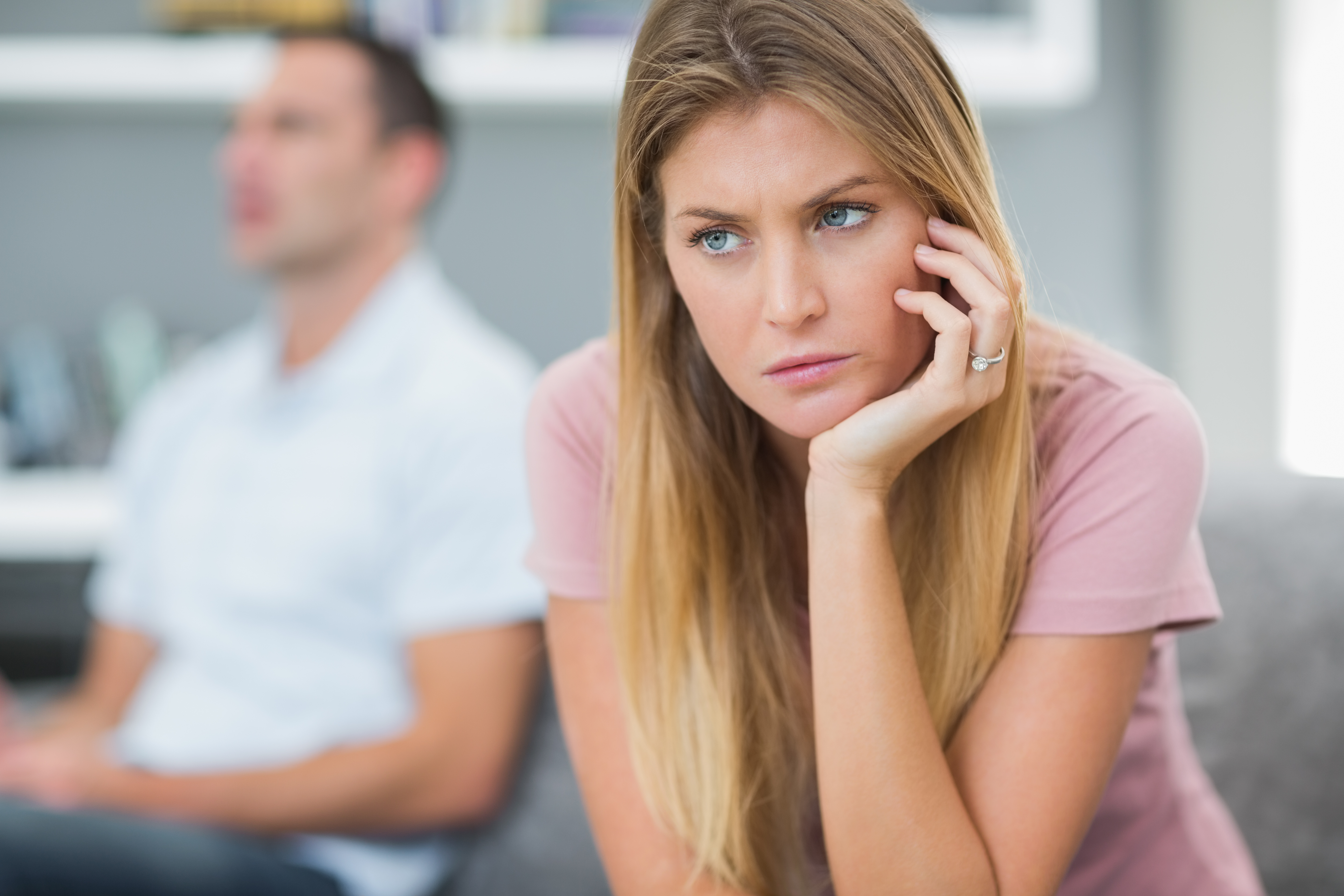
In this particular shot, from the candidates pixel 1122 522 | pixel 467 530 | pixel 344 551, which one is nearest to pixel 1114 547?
pixel 1122 522

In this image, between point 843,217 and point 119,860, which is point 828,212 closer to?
point 843,217

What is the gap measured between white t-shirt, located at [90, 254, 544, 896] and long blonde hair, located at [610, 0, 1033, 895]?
47cm

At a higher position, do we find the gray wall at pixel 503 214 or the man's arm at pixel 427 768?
the gray wall at pixel 503 214

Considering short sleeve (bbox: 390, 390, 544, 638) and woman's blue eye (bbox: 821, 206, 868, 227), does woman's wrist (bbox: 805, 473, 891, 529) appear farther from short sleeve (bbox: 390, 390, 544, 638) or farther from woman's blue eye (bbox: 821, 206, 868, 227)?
short sleeve (bbox: 390, 390, 544, 638)

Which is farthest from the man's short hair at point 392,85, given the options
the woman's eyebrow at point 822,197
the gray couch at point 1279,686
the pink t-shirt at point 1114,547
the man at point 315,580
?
the gray couch at point 1279,686

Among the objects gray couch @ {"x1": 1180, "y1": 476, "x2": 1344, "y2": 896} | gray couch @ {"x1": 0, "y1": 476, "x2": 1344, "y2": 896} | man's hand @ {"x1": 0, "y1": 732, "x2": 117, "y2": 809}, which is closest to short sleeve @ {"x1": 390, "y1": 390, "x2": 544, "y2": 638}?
gray couch @ {"x1": 0, "y1": 476, "x2": 1344, "y2": 896}

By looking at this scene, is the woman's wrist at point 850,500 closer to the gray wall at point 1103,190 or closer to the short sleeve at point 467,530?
the short sleeve at point 467,530

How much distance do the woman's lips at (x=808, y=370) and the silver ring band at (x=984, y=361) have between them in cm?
9

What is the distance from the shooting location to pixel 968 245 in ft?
2.70

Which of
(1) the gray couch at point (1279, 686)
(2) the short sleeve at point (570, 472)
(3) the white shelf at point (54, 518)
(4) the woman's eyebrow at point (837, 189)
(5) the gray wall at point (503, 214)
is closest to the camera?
(4) the woman's eyebrow at point (837, 189)

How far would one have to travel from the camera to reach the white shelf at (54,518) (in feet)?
7.72

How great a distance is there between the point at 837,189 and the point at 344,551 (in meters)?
0.94

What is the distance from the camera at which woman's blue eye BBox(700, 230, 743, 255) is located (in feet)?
2.71

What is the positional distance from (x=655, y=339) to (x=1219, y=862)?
2.19 feet
